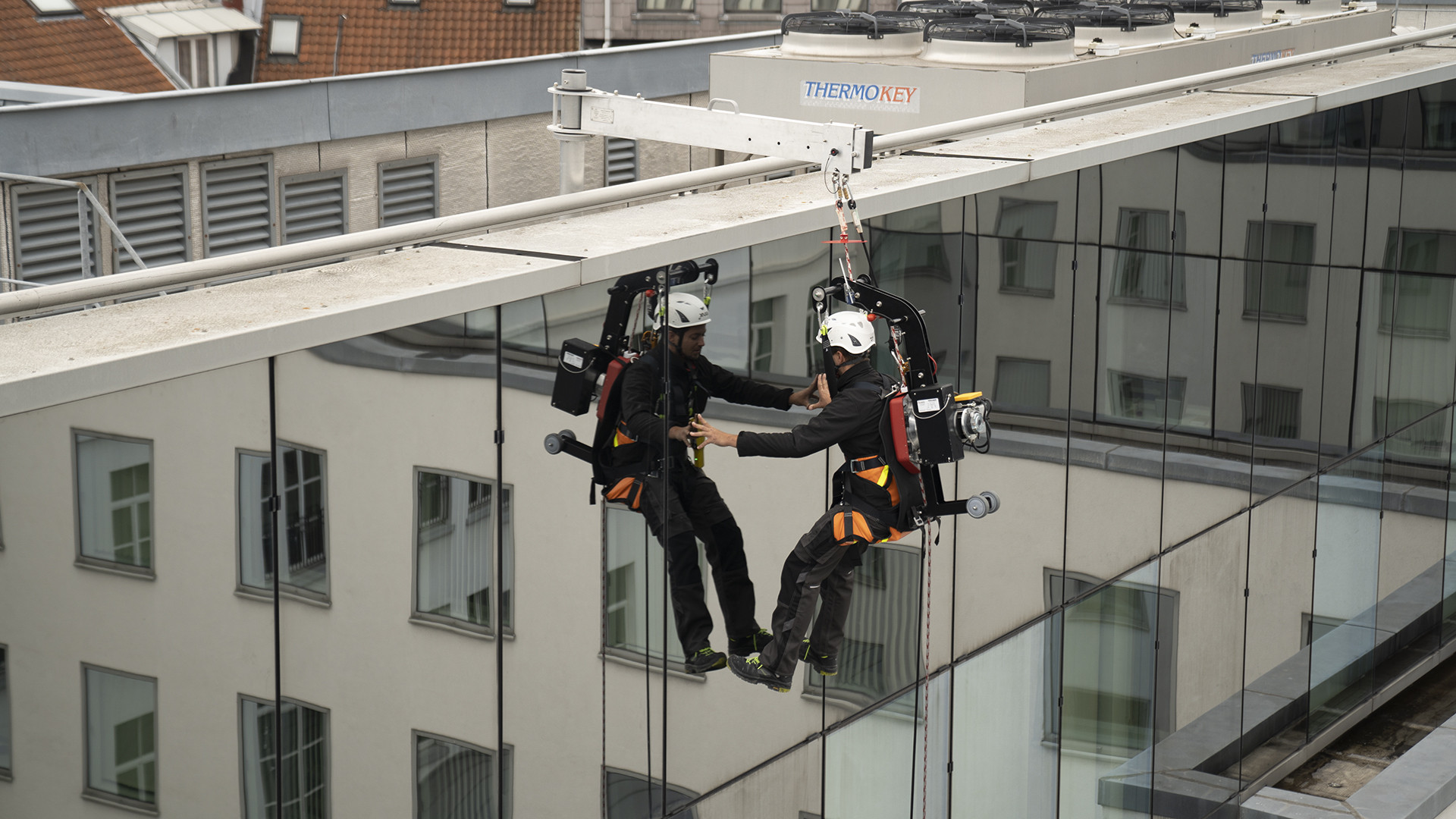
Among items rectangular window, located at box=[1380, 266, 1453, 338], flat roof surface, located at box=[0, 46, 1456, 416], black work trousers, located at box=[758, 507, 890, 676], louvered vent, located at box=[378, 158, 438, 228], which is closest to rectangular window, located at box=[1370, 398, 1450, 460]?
rectangular window, located at box=[1380, 266, 1453, 338]

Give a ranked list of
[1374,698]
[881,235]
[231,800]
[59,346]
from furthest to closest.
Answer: [1374,698], [881,235], [231,800], [59,346]

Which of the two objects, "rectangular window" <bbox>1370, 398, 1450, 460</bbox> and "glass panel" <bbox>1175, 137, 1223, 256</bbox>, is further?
"rectangular window" <bbox>1370, 398, 1450, 460</bbox>

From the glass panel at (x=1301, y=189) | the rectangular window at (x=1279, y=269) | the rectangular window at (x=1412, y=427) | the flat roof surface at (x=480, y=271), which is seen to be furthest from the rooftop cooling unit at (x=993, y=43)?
the rectangular window at (x=1412, y=427)

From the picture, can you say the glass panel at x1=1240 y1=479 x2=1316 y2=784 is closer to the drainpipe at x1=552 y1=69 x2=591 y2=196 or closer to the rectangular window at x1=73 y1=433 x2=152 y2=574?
the drainpipe at x1=552 y1=69 x2=591 y2=196

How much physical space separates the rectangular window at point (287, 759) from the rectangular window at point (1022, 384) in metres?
5.49

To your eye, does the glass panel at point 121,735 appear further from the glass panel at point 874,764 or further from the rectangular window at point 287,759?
the glass panel at point 874,764

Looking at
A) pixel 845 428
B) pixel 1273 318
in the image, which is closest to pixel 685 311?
pixel 845 428

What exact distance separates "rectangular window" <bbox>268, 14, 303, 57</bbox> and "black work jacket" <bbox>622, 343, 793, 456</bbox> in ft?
99.1

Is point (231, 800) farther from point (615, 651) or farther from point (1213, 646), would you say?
point (1213, 646)

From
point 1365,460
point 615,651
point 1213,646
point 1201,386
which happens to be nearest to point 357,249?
point 615,651

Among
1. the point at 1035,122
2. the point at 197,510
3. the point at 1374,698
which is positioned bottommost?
the point at 1374,698

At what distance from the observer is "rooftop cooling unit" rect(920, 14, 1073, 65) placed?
534 inches

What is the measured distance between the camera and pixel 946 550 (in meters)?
9.98

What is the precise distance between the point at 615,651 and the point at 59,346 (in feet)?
9.99
